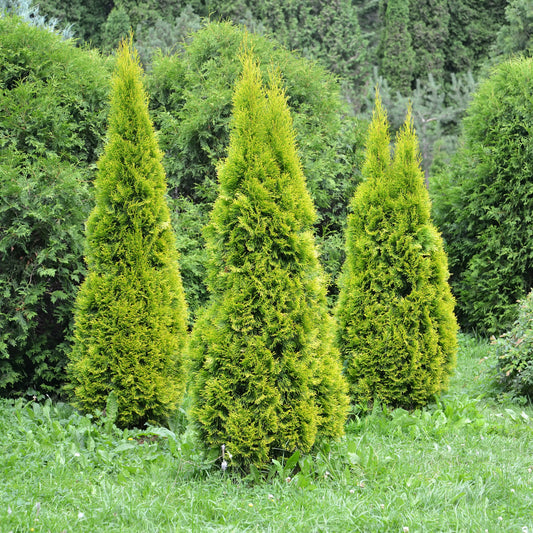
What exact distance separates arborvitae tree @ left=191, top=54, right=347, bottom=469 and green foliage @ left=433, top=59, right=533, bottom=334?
5.28m

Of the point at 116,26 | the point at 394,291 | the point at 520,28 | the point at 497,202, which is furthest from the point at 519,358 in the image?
the point at 116,26

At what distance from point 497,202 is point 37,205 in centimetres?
662

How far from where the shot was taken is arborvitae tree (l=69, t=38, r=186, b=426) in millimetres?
4473

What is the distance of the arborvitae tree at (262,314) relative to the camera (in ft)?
11.3

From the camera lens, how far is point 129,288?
4.52 m

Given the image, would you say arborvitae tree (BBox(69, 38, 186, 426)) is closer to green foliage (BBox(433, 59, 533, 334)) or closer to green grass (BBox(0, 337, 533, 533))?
green grass (BBox(0, 337, 533, 533))

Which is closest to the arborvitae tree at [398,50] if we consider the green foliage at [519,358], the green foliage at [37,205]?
the green foliage at [519,358]

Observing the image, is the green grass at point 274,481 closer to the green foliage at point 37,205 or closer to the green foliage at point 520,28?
the green foliage at point 37,205

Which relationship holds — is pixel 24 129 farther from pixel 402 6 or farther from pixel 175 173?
pixel 402 6

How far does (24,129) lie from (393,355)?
4222 mm

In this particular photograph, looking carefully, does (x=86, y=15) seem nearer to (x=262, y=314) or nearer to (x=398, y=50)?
(x=398, y=50)

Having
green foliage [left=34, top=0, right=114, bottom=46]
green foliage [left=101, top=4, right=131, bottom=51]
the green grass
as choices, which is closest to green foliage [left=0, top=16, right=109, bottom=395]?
the green grass

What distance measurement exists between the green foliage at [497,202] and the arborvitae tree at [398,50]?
14280mm

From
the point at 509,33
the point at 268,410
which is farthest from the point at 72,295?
the point at 509,33
